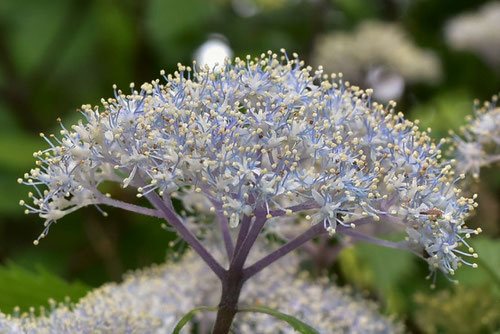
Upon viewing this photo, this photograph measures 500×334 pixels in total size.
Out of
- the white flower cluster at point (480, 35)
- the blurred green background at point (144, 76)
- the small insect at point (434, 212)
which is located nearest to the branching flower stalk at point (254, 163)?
the small insect at point (434, 212)

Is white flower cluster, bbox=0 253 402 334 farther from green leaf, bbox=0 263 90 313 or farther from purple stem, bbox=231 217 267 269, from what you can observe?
purple stem, bbox=231 217 267 269

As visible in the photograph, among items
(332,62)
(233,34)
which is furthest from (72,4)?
(332,62)

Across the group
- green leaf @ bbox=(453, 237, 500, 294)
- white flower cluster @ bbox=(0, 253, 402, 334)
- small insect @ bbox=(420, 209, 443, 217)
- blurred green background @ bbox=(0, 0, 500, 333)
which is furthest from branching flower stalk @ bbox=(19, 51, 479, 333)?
blurred green background @ bbox=(0, 0, 500, 333)

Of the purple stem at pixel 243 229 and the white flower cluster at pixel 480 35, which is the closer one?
the purple stem at pixel 243 229

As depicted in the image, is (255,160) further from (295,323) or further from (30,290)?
(30,290)

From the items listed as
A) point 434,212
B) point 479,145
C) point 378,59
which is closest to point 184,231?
point 434,212

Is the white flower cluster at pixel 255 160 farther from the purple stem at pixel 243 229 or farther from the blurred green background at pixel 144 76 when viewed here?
the blurred green background at pixel 144 76

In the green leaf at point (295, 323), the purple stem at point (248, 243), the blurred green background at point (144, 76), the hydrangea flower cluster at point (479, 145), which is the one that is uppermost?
the blurred green background at point (144, 76)
